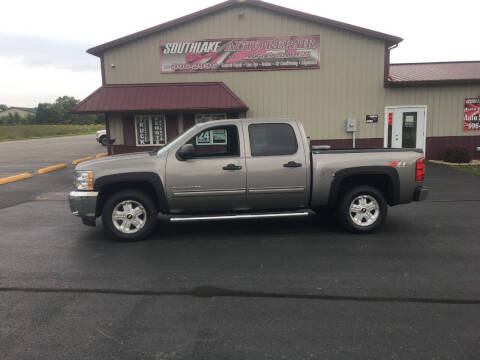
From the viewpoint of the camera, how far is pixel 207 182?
605 cm

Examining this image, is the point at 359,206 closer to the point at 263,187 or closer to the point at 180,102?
the point at 263,187

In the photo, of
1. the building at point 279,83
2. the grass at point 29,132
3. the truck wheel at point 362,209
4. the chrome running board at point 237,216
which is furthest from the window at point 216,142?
the grass at point 29,132

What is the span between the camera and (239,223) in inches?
283

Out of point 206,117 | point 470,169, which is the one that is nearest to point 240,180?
point 206,117

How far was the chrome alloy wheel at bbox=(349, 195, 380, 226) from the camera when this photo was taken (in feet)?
20.9

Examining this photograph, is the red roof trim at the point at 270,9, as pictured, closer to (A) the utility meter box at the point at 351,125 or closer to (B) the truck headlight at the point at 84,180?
(A) the utility meter box at the point at 351,125

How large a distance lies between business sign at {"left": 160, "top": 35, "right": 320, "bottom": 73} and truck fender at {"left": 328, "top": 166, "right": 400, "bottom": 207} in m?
11.1

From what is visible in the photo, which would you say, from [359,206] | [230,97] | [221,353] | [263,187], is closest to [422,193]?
[359,206]

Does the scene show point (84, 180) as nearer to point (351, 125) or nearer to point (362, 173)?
point (362, 173)

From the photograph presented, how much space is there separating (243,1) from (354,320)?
15.2 meters

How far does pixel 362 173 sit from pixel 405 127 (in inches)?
460

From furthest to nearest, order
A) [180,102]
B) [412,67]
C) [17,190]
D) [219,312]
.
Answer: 1. [412,67]
2. [180,102]
3. [17,190]
4. [219,312]

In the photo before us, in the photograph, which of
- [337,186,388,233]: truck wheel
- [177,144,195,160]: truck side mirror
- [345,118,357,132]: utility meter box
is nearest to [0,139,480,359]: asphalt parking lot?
[337,186,388,233]: truck wheel

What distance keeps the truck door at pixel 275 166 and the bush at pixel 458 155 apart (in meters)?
12.0
